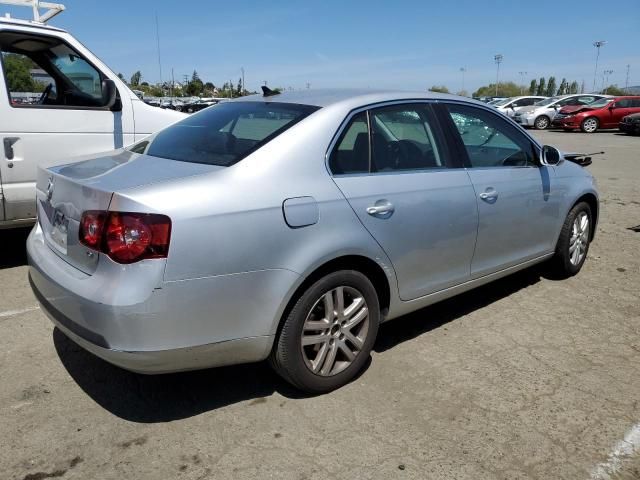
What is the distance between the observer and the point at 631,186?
9.90 meters

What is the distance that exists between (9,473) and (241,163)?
1.69 meters

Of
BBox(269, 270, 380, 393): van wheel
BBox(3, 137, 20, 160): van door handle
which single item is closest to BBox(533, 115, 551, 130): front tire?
BBox(3, 137, 20, 160): van door handle

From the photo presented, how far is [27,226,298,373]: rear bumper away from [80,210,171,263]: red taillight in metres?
0.09

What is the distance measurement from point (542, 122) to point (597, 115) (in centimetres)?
316

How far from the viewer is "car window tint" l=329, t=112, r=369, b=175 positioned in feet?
9.88

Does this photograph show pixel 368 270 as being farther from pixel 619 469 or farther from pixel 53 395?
pixel 53 395

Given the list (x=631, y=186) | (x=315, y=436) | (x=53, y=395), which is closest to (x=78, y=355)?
(x=53, y=395)

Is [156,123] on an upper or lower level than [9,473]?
upper

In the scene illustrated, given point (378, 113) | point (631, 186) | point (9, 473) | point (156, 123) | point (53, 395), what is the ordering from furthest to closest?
point (631, 186)
point (156, 123)
point (378, 113)
point (53, 395)
point (9, 473)

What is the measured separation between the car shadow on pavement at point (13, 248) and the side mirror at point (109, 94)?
1.58 meters

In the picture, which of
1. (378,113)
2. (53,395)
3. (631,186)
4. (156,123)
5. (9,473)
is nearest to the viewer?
(9,473)

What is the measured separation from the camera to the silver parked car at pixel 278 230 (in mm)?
2436

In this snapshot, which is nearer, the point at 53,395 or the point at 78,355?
the point at 53,395

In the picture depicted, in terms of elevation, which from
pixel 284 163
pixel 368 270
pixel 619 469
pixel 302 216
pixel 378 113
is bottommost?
pixel 619 469
